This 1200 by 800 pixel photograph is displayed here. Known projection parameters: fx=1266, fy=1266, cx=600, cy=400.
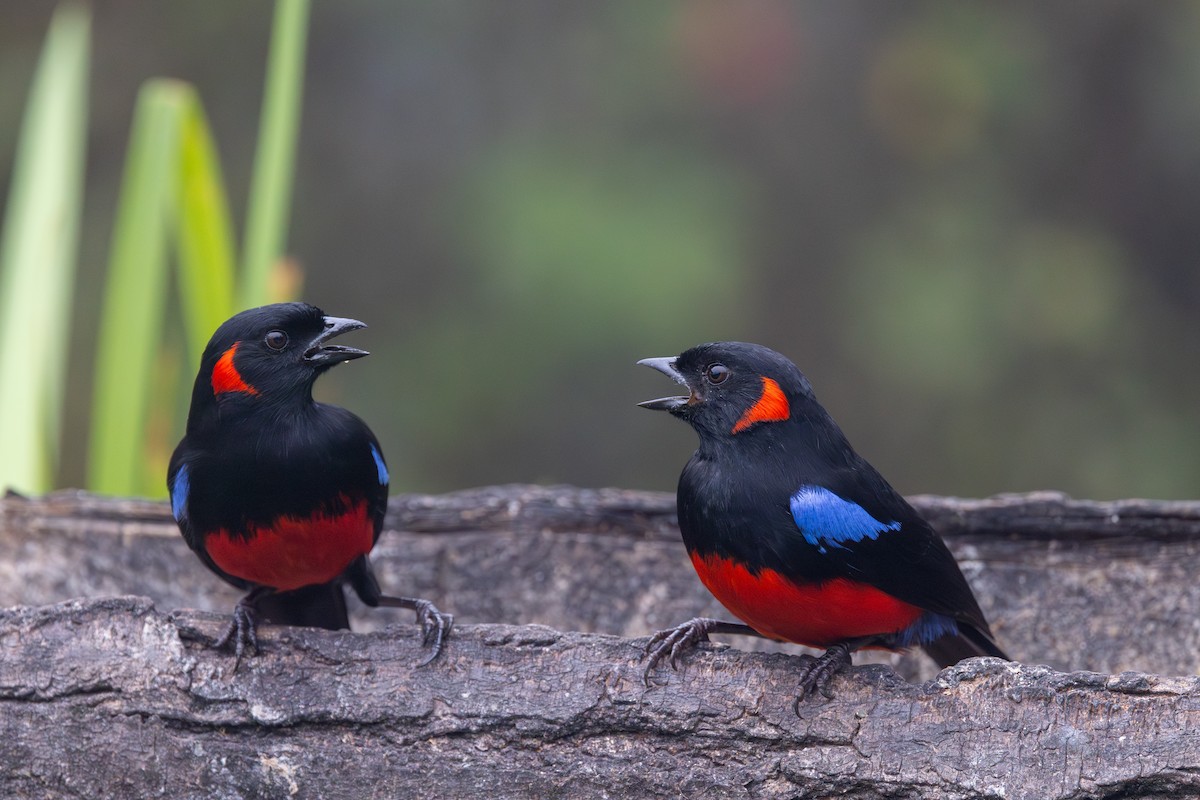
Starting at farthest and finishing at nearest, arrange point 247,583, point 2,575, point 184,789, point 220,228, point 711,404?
point 220,228 < point 2,575 < point 247,583 < point 711,404 < point 184,789

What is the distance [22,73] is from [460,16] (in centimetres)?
256

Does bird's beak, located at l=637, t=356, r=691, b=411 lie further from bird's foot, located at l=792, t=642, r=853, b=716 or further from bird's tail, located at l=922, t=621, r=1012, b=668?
bird's tail, located at l=922, t=621, r=1012, b=668

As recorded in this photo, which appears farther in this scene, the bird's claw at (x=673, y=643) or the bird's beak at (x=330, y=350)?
the bird's beak at (x=330, y=350)

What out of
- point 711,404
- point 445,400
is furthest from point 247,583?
point 445,400

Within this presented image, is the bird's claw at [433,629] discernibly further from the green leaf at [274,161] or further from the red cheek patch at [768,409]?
the green leaf at [274,161]

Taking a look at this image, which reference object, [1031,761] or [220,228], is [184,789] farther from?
[220,228]

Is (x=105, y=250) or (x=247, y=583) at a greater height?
(x=105, y=250)

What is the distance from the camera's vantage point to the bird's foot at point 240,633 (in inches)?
105

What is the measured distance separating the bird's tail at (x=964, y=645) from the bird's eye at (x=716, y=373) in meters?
0.80

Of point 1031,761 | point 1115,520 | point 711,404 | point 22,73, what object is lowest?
point 1031,761

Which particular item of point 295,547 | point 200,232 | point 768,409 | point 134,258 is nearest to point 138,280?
point 134,258

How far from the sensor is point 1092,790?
7.27 feet

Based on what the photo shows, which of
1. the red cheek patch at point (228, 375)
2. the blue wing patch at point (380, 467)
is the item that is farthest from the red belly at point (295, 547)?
the red cheek patch at point (228, 375)

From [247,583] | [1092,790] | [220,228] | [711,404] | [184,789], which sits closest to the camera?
[1092,790]
